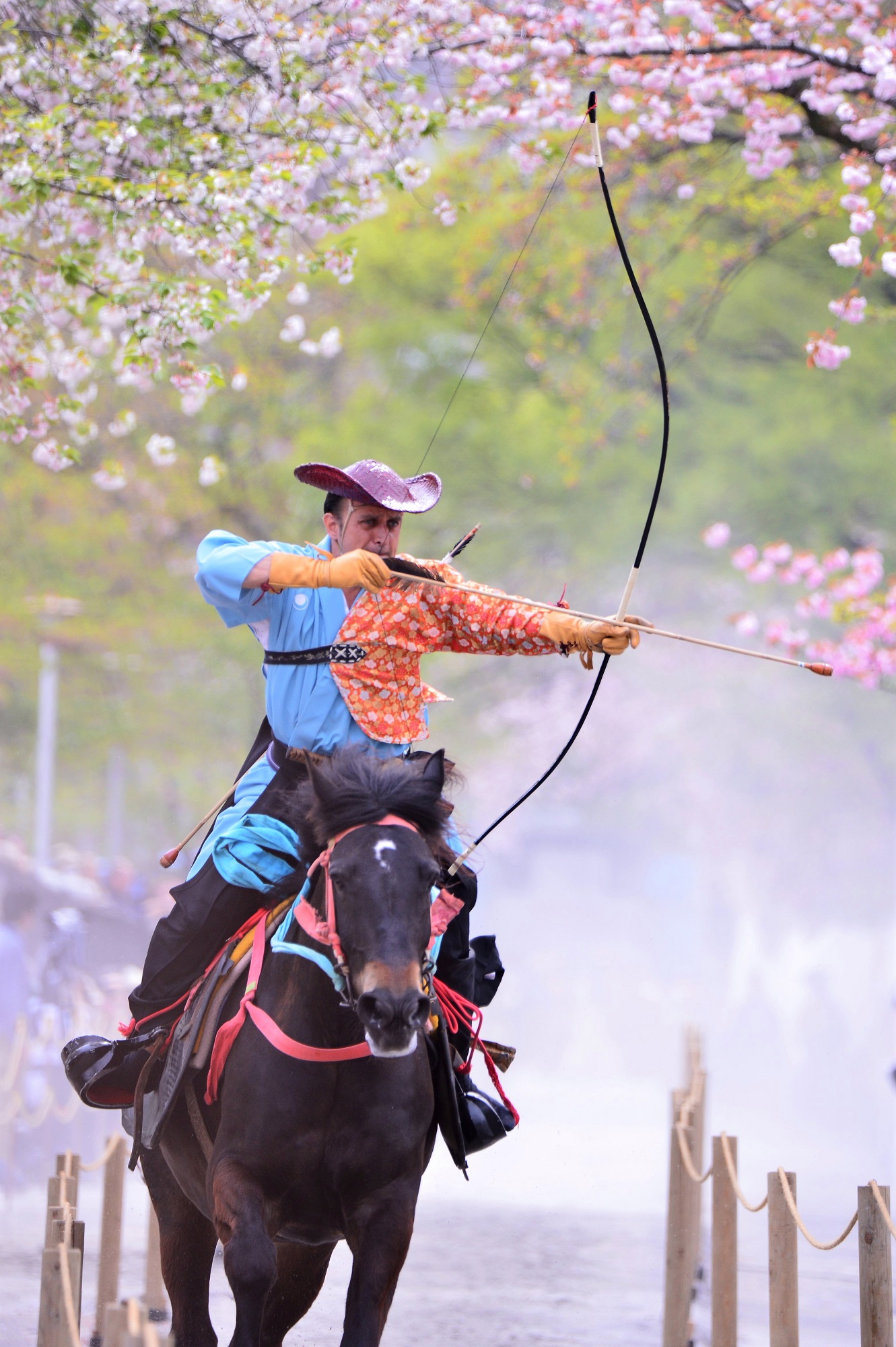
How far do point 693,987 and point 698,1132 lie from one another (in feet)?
92.8

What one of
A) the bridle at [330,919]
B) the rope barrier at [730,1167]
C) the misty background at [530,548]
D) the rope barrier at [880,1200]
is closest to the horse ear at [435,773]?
the bridle at [330,919]

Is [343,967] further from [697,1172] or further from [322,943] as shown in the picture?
[697,1172]

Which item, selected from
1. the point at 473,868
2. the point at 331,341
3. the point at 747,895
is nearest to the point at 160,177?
the point at 331,341

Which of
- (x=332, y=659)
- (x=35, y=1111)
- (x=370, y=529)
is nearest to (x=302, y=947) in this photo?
(x=332, y=659)

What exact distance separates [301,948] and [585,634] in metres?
1.18

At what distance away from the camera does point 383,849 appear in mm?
4016

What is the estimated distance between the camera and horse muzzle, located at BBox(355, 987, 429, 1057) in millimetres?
3680

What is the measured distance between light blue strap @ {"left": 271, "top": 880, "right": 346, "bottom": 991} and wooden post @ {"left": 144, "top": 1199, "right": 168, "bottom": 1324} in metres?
3.72

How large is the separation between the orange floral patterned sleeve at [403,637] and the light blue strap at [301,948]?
67 cm

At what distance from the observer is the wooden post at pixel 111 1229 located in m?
7.83

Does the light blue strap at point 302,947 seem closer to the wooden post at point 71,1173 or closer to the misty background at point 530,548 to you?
the wooden post at point 71,1173

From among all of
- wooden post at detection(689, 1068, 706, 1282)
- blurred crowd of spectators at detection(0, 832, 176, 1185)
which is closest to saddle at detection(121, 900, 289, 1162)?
wooden post at detection(689, 1068, 706, 1282)

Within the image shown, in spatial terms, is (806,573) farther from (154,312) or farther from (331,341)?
(154,312)

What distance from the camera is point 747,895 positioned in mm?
40969
